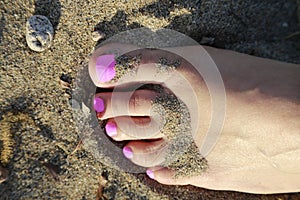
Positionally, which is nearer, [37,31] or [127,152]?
[37,31]

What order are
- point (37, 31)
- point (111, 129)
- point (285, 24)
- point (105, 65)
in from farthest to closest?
1. point (285, 24)
2. point (111, 129)
3. point (105, 65)
4. point (37, 31)

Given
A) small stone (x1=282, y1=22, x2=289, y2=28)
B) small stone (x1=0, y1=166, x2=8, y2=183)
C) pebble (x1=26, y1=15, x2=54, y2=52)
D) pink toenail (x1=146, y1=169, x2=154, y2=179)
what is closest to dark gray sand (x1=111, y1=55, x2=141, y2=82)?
pebble (x1=26, y1=15, x2=54, y2=52)

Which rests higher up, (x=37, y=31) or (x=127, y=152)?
(x=37, y=31)

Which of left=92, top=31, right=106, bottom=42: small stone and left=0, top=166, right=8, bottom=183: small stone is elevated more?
left=92, top=31, right=106, bottom=42: small stone

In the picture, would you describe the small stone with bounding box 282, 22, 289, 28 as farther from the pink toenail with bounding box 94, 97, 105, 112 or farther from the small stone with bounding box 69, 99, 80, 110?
the small stone with bounding box 69, 99, 80, 110

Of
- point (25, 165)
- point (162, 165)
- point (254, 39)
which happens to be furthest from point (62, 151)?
point (254, 39)

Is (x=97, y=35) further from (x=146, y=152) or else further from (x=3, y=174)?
(x=3, y=174)

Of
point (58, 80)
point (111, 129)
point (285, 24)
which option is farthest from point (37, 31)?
point (285, 24)

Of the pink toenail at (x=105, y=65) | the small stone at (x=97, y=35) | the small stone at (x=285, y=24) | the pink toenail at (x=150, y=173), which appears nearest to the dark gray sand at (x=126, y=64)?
the pink toenail at (x=105, y=65)
